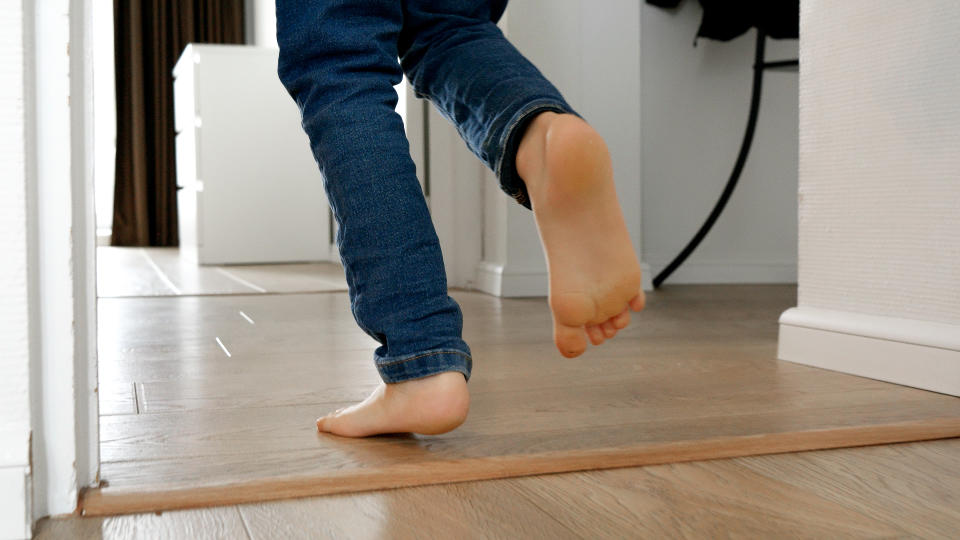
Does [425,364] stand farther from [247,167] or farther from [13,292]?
[247,167]

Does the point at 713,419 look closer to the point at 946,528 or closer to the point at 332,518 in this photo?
the point at 946,528

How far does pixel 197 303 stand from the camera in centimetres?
214

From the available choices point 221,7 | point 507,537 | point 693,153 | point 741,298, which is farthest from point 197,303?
point 221,7

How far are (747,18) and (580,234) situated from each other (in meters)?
1.79

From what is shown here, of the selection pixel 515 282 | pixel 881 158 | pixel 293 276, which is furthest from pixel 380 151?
pixel 293 276

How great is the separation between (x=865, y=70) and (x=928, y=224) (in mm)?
216

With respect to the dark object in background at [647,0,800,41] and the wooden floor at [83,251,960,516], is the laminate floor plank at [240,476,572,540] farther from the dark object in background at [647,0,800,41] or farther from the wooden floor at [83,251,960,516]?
the dark object in background at [647,0,800,41]

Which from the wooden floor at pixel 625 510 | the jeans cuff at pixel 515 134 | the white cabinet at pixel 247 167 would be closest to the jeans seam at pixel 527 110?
the jeans cuff at pixel 515 134

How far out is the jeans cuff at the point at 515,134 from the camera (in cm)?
77

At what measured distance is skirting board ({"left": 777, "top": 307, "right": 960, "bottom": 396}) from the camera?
3.46 ft

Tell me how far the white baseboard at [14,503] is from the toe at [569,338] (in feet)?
1.48

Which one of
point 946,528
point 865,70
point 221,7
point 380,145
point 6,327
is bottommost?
point 946,528

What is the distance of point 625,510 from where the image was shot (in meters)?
0.65

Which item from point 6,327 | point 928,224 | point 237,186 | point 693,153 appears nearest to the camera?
point 6,327
